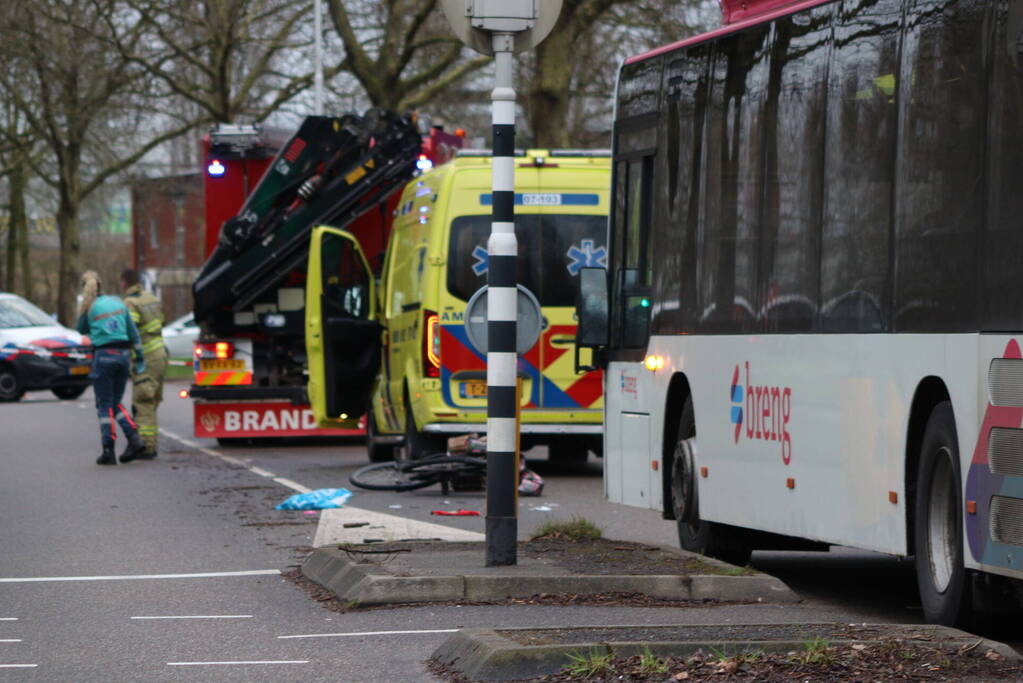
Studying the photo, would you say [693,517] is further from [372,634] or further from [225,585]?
[372,634]

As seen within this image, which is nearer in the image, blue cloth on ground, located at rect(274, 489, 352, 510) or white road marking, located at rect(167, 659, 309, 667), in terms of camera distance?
white road marking, located at rect(167, 659, 309, 667)

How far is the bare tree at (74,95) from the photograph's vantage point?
39406 mm

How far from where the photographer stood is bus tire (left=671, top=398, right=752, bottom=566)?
10.9 meters

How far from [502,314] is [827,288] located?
5.57ft

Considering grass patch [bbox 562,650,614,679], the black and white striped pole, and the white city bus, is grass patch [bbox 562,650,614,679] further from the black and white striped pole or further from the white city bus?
the black and white striped pole

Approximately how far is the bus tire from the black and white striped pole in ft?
4.77

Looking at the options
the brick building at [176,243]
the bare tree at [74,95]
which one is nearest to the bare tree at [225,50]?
the bare tree at [74,95]

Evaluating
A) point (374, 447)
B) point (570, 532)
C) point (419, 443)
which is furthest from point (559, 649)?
point (374, 447)

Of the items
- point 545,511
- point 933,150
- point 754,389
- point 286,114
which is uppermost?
point 286,114

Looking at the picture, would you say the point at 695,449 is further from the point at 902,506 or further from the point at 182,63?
the point at 182,63

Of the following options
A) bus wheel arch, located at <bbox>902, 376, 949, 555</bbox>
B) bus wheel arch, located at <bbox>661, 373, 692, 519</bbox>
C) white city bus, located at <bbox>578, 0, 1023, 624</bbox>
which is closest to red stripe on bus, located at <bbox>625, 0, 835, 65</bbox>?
white city bus, located at <bbox>578, 0, 1023, 624</bbox>

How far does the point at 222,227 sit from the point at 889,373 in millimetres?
14647

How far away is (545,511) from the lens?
14578 millimetres

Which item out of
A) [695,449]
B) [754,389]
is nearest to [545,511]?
[695,449]
